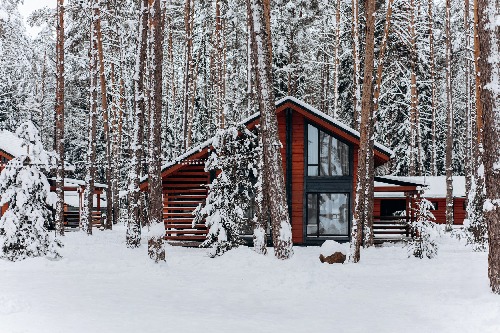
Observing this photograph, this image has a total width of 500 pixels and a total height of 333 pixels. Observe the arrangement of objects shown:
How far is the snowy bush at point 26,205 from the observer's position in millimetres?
14336

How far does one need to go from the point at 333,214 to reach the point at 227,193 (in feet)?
24.0

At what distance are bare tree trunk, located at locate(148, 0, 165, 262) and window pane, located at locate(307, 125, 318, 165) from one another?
1004cm

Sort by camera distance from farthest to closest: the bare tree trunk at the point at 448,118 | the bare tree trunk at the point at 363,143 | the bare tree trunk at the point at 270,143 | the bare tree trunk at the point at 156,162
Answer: the bare tree trunk at the point at 448,118
the bare tree trunk at the point at 363,143
the bare tree trunk at the point at 270,143
the bare tree trunk at the point at 156,162

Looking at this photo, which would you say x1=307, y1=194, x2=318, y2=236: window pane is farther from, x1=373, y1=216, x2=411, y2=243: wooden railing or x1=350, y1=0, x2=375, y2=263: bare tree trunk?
x1=350, y1=0, x2=375, y2=263: bare tree trunk

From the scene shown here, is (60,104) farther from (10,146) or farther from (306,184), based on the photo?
(306,184)

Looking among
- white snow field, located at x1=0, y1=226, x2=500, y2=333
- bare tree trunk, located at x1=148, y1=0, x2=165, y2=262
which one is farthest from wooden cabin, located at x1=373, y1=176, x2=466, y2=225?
bare tree trunk, located at x1=148, y1=0, x2=165, y2=262

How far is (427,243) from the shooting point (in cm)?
1730

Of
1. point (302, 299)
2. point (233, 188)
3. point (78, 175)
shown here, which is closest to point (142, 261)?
point (233, 188)

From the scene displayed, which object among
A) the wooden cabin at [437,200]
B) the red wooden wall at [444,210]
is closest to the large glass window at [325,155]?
the wooden cabin at [437,200]

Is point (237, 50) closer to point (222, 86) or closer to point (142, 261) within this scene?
point (222, 86)

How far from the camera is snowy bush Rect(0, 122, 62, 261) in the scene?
1434cm

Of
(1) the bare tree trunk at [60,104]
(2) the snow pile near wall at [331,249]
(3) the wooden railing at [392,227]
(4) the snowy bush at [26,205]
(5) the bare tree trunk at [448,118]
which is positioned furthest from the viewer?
(5) the bare tree trunk at [448,118]

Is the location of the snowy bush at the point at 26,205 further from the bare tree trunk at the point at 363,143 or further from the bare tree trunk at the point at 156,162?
the bare tree trunk at the point at 363,143

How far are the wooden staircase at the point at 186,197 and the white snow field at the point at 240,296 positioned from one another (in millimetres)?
6939
